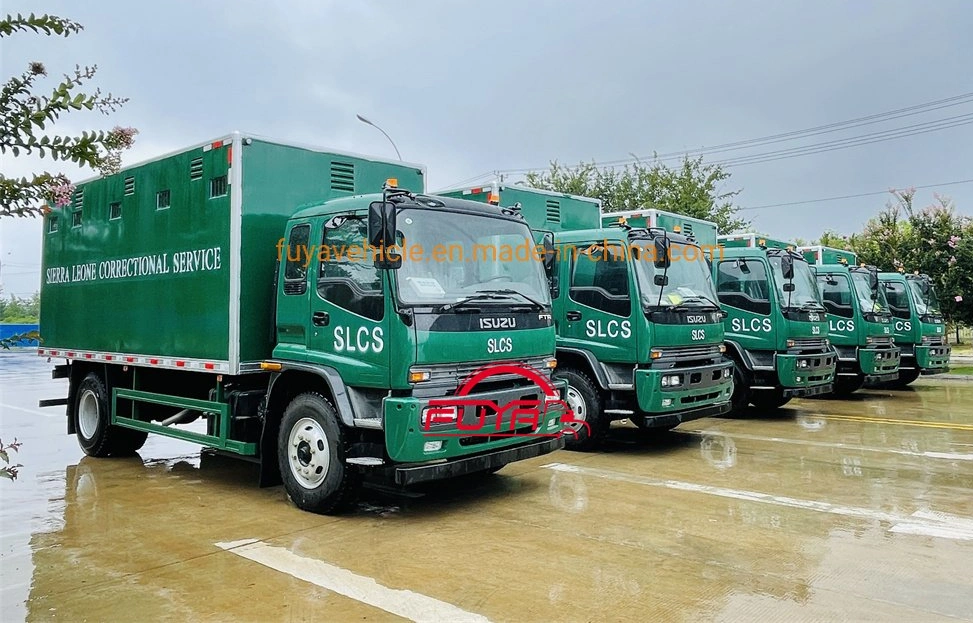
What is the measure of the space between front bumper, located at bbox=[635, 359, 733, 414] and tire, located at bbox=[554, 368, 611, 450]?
555mm

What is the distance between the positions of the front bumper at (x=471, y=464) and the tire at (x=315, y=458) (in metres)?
0.54

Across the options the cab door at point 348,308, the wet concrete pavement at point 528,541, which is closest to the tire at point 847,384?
the wet concrete pavement at point 528,541

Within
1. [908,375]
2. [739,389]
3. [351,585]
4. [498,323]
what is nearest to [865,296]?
[908,375]

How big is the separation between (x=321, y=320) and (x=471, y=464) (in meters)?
1.71

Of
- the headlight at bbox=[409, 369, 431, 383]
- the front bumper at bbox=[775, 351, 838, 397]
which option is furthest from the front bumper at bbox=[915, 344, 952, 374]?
the headlight at bbox=[409, 369, 431, 383]

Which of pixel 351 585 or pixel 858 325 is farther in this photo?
pixel 858 325

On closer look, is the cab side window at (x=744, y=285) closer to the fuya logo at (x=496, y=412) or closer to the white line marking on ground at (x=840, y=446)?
the white line marking on ground at (x=840, y=446)

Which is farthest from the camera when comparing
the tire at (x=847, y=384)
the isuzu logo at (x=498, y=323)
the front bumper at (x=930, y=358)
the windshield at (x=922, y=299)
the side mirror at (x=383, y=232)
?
the windshield at (x=922, y=299)

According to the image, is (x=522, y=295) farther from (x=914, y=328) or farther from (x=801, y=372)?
(x=914, y=328)

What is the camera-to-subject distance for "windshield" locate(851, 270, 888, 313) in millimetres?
13992

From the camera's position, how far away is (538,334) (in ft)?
21.2

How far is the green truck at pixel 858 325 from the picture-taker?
45.1ft

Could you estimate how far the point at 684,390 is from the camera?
8312 millimetres

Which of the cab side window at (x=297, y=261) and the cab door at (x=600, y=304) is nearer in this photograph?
the cab side window at (x=297, y=261)
